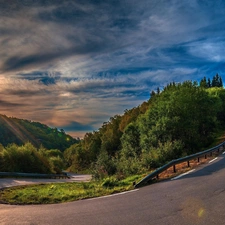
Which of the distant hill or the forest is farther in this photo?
the distant hill

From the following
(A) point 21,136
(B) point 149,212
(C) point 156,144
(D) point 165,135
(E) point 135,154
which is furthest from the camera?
(A) point 21,136

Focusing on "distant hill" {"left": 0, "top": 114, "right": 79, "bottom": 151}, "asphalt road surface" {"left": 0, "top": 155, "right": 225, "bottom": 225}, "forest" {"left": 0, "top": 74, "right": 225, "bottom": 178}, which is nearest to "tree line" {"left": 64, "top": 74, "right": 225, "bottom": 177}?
"forest" {"left": 0, "top": 74, "right": 225, "bottom": 178}

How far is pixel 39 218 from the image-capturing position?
262 inches

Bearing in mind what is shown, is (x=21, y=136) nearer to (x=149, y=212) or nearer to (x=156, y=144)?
(x=156, y=144)

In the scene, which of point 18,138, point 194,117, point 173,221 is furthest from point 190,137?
point 18,138

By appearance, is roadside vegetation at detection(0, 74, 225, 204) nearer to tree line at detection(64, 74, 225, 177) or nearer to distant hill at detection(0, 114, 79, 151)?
tree line at detection(64, 74, 225, 177)

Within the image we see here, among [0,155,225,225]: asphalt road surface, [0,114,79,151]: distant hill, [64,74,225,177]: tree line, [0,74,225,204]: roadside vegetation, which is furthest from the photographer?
[0,114,79,151]: distant hill

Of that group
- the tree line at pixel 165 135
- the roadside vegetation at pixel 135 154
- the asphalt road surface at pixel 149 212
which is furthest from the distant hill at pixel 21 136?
the asphalt road surface at pixel 149 212

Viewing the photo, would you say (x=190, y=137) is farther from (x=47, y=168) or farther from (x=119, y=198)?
(x=119, y=198)

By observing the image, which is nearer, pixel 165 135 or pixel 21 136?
pixel 165 135

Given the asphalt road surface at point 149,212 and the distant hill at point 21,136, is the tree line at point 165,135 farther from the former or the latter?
the distant hill at point 21,136

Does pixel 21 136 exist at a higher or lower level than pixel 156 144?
higher

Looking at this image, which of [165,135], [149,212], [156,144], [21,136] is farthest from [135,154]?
[21,136]

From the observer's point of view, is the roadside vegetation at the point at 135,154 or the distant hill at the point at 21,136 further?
the distant hill at the point at 21,136
